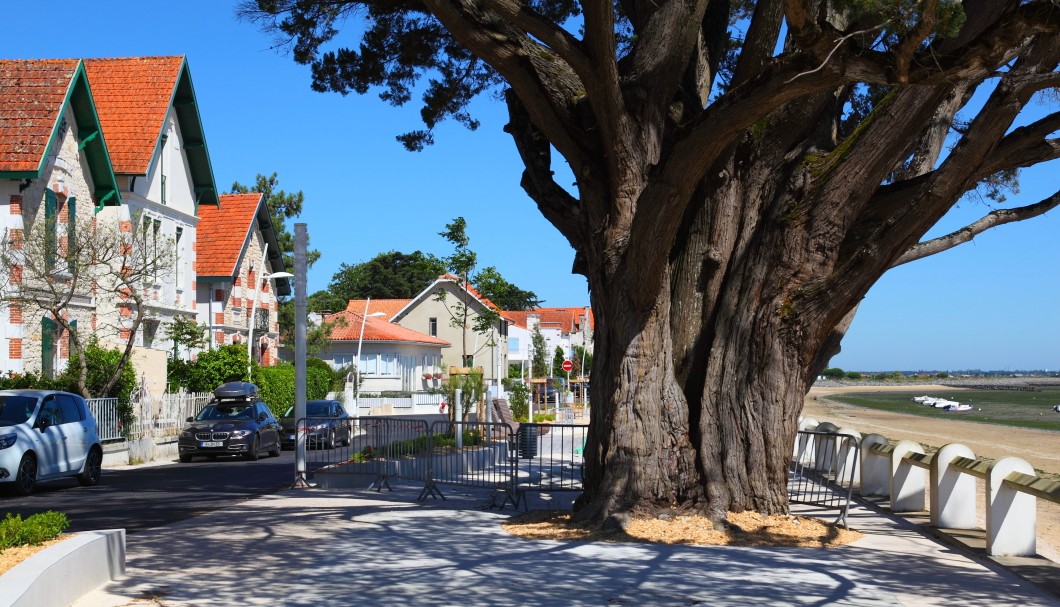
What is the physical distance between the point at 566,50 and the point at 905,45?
352 cm

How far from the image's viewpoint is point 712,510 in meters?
11.6

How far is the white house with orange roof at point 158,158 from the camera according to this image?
33156 mm

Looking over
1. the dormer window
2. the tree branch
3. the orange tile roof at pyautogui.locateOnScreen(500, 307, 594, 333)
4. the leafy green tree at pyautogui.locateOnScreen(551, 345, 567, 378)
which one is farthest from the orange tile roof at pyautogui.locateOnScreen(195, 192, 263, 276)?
the orange tile roof at pyautogui.locateOnScreen(500, 307, 594, 333)

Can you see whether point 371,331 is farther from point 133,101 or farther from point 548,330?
point 548,330

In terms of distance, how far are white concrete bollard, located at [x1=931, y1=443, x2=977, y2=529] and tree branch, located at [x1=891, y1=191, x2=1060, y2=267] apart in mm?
2457

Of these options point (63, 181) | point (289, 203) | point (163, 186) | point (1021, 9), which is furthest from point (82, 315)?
point (289, 203)

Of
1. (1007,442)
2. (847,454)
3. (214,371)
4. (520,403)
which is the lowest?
(1007,442)

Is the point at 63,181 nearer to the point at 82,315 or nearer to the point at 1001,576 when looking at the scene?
the point at 82,315

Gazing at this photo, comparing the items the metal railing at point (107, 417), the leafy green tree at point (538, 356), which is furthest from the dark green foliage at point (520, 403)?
the leafy green tree at point (538, 356)

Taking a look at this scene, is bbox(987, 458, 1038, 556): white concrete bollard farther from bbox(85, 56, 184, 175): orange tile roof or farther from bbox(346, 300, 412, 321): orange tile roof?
bbox(346, 300, 412, 321): orange tile roof

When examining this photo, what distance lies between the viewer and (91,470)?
18797 mm

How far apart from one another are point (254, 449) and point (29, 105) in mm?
10744

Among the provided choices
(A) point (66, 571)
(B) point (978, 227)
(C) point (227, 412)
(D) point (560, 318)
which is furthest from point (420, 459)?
(D) point (560, 318)

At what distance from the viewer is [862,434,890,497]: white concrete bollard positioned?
15.5 m
